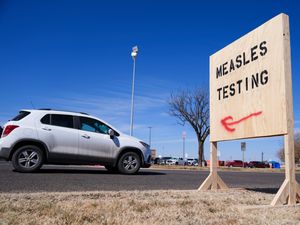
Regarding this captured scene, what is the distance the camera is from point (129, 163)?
988 cm

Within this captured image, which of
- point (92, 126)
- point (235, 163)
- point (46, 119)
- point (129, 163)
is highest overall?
point (46, 119)

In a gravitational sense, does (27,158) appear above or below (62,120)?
below

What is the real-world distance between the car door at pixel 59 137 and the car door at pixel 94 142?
215 millimetres

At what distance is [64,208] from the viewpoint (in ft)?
12.6

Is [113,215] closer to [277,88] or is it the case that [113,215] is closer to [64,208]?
[64,208]

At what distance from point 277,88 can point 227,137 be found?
5.46 feet

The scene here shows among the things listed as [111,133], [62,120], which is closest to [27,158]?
[62,120]

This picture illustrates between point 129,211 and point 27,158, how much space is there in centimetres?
576

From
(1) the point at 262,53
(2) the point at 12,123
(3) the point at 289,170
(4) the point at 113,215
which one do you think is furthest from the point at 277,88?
(2) the point at 12,123

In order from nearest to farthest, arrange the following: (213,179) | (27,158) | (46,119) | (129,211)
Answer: (129,211)
(213,179)
(27,158)
(46,119)

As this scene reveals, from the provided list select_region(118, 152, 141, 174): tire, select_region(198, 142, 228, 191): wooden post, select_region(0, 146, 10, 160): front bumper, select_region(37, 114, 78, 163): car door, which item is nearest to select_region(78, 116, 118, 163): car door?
select_region(37, 114, 78, 163): car door

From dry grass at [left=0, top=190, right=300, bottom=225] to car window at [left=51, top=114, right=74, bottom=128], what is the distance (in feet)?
15.4

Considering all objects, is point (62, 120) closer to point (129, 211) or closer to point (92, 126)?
point (92, 126)

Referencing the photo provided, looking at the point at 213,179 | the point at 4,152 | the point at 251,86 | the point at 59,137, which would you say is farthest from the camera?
the point at 59,137
